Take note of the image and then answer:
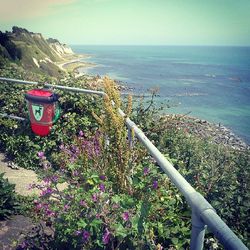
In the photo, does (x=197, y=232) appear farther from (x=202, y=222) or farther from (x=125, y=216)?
(x=125, y=216)

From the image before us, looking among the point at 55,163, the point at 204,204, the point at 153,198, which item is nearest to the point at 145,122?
the point at 55,163

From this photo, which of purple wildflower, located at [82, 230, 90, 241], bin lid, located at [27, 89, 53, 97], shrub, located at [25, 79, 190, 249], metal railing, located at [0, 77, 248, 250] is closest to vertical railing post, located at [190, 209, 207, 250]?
metal railing, located at [0, 77, 248, 250]

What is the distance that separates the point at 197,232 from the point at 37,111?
12.8 feet

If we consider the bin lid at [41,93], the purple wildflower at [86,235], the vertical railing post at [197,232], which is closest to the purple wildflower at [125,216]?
the purple wildflower at [86,235]

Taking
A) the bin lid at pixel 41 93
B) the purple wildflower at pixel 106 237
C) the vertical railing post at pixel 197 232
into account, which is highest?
the bin lid at pixel 41 93

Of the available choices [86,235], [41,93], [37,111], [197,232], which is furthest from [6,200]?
[197,232]

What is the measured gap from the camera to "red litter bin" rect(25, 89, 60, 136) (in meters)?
4.79

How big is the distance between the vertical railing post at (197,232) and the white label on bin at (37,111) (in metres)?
3.79

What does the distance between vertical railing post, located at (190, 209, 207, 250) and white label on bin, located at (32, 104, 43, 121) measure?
379 centimetres

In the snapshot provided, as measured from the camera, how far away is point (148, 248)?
2.25 metres

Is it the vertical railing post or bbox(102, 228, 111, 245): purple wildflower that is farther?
bbox(102, 228, 111, 245): purple wildflower

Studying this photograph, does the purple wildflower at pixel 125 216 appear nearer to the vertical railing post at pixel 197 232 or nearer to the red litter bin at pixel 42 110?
the vertical railing post at pixel 197 232

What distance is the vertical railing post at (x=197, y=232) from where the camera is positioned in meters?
1.48

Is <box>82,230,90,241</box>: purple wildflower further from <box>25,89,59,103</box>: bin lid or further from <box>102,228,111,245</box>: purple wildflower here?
<box>25,89,59,103</box>: bin lid
